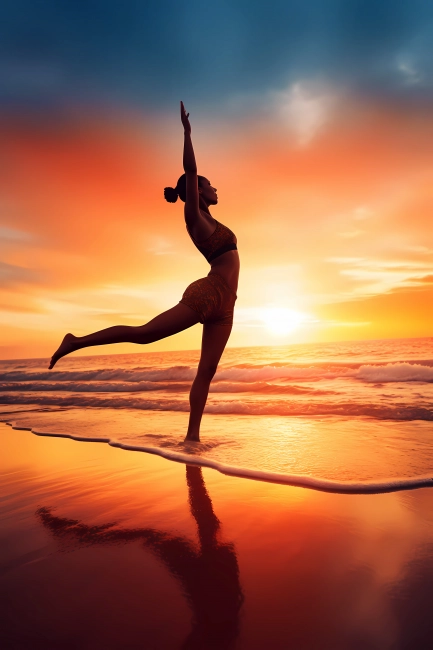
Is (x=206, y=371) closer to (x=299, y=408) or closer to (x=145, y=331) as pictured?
(x=145, y=331)

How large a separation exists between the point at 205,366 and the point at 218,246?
1.08m

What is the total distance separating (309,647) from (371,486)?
1.35 metres

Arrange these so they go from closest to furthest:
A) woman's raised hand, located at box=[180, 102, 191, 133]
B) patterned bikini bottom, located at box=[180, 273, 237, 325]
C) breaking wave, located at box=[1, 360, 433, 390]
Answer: woman's raised hand, located at box=[180, 102, 191, 133]
patterned bikini bottom, located at box=[180, 273, 237, 325]
breaking wave, located at box=[1, 360, 433, 390]

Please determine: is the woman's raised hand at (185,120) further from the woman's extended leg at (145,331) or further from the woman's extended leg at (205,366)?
the woman's extended leg at (205,366)

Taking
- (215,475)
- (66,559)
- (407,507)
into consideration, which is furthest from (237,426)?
(66,559)

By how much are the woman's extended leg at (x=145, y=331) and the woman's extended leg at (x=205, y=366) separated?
370mm

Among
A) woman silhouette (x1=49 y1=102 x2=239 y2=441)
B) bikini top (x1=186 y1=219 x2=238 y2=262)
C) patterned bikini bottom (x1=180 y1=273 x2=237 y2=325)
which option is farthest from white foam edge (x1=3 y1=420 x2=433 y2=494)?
bikini top (x1=186 y1=219 x2=238 y2=262)

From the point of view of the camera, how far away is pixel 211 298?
3.27 metres

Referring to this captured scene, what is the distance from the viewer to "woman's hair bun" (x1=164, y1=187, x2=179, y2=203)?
3447 mm

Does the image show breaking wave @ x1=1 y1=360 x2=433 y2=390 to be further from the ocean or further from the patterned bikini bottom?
the patterned bikini bottom

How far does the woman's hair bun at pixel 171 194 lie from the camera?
345 cm

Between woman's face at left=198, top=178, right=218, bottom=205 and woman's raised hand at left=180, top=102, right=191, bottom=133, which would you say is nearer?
woman's raised hand at left=180, top=102, right=191, bottom=133

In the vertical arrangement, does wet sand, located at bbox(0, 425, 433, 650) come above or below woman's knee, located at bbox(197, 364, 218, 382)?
below

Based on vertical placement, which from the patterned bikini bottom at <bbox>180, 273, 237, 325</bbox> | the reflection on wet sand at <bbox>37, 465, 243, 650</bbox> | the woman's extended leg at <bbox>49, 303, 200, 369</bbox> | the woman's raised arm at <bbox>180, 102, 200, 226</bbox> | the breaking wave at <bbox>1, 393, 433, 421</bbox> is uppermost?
the woman's raised arm at <bbox>180, 102, 200, 226</bbox>
